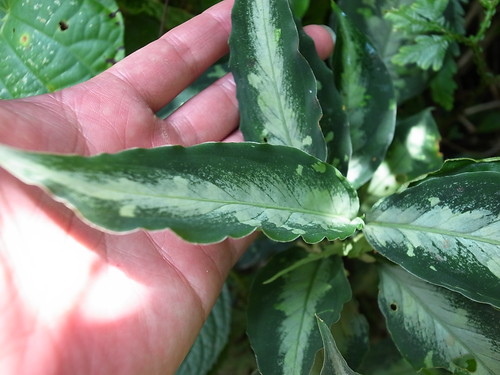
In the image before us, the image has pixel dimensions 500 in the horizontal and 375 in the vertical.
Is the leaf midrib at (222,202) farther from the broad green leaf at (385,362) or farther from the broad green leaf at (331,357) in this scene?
the broad green leaf at (385,362)

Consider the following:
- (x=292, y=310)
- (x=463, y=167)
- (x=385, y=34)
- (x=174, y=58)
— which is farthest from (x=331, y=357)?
(x=385, y=34)

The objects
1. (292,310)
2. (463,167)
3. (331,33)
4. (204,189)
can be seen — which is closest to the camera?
(204,189)

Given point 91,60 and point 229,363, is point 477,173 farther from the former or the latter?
point 229,363

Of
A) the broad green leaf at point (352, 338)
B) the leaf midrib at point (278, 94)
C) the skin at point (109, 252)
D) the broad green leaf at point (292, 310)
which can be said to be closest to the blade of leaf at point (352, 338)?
the broad green leaf at point (352, 338)

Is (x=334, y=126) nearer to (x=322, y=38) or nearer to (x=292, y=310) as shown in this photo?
(x=322, y=38)

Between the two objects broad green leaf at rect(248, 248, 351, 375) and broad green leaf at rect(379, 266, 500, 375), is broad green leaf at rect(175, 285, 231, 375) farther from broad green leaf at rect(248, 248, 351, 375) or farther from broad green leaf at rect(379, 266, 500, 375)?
broad green leaf at rect(379, 266, 500, 375)

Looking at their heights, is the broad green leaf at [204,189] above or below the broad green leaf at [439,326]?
above

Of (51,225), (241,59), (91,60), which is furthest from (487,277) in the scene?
(91,60)
